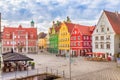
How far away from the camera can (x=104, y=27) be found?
47375 mm

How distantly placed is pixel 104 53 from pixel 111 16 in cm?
847

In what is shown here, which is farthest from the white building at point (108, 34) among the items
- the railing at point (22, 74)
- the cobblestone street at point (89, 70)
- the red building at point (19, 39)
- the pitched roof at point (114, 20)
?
the red building at point (19, 39)

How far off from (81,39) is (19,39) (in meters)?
27.4

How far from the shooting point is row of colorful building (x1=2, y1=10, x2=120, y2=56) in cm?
4669

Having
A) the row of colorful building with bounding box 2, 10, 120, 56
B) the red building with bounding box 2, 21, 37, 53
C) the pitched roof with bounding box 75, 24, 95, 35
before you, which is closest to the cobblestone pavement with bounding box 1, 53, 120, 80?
the row of colorful building with bounding box 2, 10, 120, 56

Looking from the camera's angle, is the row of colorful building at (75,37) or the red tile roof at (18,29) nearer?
the row of colorful building at (75,37)

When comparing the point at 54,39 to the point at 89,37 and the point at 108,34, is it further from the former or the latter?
the point at 108,34

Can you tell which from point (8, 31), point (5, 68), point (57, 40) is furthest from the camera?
point (8, 31)

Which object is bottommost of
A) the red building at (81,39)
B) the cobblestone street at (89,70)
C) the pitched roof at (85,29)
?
the cobblestone street at (89,70)

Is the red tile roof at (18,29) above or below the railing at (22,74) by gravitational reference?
above

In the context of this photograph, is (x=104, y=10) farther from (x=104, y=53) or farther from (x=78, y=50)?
(x=78, y=50)

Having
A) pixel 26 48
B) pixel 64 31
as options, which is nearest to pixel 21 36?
pixel 26 48

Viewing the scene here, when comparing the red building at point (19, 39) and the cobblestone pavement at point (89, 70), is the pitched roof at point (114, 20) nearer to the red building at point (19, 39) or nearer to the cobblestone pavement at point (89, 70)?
the cobblestone pavement at point (89, 70)

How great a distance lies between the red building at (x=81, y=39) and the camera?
58.9 m
